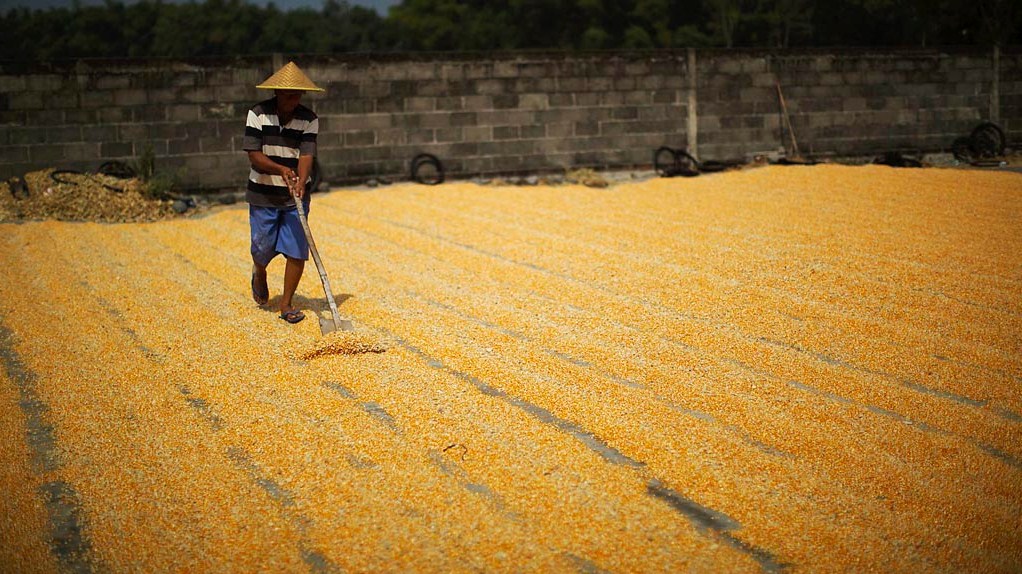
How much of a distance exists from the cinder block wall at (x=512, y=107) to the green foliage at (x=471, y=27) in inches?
1091

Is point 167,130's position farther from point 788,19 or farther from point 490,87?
point 788,19

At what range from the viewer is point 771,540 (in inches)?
120

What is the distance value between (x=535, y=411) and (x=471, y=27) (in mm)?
59842

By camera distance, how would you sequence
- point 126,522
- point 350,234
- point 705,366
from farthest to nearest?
1. point 350,234
2. point 705,366
3. point 126,522

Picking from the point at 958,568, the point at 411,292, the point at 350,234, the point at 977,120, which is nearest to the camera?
the point at 958,568

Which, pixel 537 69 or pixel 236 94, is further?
pixel 537 69

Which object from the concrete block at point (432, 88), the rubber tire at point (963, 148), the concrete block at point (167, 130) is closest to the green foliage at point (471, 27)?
the concrete block at point (432, 88)

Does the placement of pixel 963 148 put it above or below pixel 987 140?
below

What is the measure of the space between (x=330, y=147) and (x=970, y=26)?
924 inches

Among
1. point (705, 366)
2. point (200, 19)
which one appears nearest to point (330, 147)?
point (705, 366)

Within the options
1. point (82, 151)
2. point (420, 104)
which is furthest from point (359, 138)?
point (82, 151)

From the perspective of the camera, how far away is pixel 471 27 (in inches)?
2399

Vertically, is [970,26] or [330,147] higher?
[970,26]

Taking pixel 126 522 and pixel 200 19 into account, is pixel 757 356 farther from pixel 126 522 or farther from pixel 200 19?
pixel 200 19
